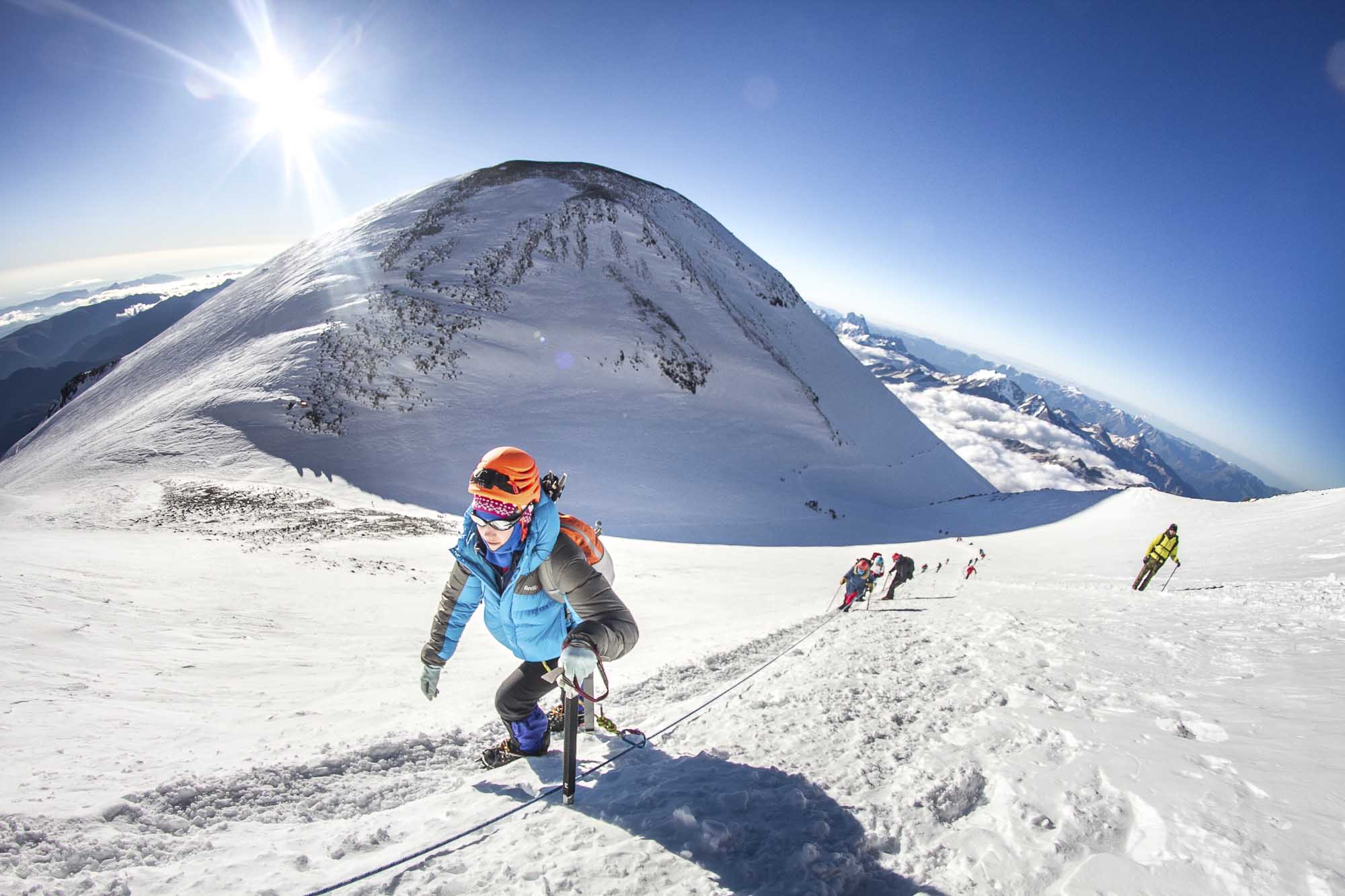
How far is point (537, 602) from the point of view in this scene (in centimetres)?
368

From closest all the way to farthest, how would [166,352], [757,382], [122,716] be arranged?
[122,716]
[166,352]
[757,382]

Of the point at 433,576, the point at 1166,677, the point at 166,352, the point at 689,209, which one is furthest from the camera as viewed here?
the point at 689,209

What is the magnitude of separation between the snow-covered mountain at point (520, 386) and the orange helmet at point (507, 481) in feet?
72.6

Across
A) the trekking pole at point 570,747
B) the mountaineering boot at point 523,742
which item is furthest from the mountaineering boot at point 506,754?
the trekking pole at point 570,747

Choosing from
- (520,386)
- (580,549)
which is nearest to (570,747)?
(580,549)

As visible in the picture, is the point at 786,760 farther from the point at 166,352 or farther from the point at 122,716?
the point at 166,352

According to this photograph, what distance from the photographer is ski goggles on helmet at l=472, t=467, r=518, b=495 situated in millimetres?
3391

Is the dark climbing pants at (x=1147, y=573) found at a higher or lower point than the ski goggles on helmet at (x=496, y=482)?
lower

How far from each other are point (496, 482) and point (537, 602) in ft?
3.12

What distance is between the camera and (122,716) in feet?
14.6

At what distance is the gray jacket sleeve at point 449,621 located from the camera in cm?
395

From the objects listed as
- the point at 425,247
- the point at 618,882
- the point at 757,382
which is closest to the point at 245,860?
the point at 618,882

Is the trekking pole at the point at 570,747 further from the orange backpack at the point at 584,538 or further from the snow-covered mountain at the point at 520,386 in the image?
the snow-covered mountain at the point at 520,386

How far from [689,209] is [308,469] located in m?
67.6
